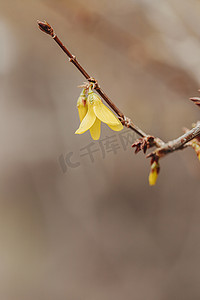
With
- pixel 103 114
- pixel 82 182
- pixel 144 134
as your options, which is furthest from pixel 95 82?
pixel 82 182

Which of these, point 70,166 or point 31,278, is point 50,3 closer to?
point 70,166

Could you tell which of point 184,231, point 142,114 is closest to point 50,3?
point 142,114

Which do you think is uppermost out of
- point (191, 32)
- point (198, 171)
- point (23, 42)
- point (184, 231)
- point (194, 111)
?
point (23, 42)

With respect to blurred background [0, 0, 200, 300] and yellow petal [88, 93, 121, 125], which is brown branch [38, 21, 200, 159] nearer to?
yellow petal [88, 93, 121, 125]

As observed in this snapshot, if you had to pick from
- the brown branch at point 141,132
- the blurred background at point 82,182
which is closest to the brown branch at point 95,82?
the brown branch at point 141,132

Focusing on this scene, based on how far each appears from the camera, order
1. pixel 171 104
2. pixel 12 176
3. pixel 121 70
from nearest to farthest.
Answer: pixel 171 104 < pixel 121 70 < pixel 12 176

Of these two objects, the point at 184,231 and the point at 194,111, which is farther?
the point at 184,231
